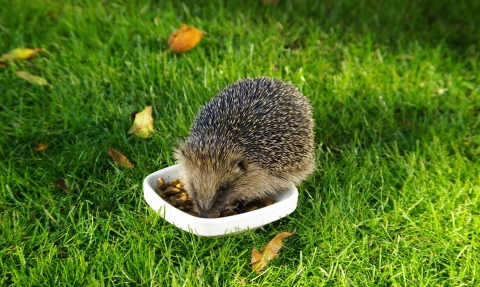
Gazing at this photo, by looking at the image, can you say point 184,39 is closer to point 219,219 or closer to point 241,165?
point 241,165

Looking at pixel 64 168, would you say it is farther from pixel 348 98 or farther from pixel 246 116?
pixel 348 98

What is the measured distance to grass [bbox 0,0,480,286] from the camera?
2.81 meters

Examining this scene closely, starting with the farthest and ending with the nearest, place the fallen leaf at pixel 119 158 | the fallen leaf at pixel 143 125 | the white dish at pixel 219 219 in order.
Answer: the fallen leaf at pixel 143 125
the fallen leaf at pixel 119 158
the white dish at pixel 219 219

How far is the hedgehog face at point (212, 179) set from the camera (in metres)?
2.91

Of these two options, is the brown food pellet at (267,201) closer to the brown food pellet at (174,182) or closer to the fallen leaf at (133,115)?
the brown food pellet at (174,182)

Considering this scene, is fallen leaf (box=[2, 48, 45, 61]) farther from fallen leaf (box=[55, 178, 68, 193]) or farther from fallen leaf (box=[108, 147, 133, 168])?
fallen leaf (box=[55, 178, 68, 193])

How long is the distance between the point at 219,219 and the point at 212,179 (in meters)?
0.31

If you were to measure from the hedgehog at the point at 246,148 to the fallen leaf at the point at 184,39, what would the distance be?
132 cm

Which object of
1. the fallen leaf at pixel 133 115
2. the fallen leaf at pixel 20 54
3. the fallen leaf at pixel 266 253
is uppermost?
the fallen leaf at pixel 20 54

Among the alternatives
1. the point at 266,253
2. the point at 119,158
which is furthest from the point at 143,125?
the point at 266,253

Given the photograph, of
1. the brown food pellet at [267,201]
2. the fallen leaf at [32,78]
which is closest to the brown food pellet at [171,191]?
the brown food pellet at [267,201]

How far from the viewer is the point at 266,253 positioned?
2.83 m

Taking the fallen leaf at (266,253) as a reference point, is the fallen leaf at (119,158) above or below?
above

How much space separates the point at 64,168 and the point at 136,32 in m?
1.85
